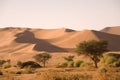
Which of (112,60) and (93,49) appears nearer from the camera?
(93,49)

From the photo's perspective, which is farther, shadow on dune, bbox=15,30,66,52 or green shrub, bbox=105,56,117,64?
shadow on dune, bbox=15,30,66,52

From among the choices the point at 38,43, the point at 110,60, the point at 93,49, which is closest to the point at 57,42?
the point at 38,43

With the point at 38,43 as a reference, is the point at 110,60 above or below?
above

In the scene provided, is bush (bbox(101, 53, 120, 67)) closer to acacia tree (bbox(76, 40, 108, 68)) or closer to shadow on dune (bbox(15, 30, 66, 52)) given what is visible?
acacia tree (bbox(76, 40, 108, 68))

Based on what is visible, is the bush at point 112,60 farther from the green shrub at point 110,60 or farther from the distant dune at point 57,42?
the distant dune at point 57,42

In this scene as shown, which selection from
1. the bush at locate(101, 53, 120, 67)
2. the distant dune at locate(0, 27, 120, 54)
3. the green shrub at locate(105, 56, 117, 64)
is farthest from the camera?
the distant dune at locate(0, 27, 120, 54)

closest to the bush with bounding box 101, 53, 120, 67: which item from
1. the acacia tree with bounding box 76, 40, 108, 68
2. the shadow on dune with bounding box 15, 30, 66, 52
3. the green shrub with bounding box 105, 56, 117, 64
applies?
the green shrub with bounding box 105, 56, 117, 64

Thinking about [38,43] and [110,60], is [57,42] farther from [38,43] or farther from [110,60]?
[110,60]

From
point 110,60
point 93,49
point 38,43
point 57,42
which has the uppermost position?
point 93,49

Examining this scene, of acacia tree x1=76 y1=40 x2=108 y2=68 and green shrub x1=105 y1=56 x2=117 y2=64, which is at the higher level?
acacia tree x1=76 y1=40 x2=108 y2=68

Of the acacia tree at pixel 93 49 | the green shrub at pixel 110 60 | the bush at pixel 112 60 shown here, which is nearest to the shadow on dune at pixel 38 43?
the bush at pixel 112 60

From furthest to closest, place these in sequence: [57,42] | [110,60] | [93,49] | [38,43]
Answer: [57,42] < [38,43] < [110,60] < [93,49]

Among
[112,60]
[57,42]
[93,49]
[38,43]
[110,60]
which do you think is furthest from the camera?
[57,42]

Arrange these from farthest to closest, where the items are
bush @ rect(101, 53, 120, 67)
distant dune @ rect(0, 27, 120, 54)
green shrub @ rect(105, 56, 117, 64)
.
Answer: distant dune @ rect(0, 27, 120, 54) → green shrub @ rect(105, 56, 117, 64) → bush @ rect(101, 53, 120, 67)
